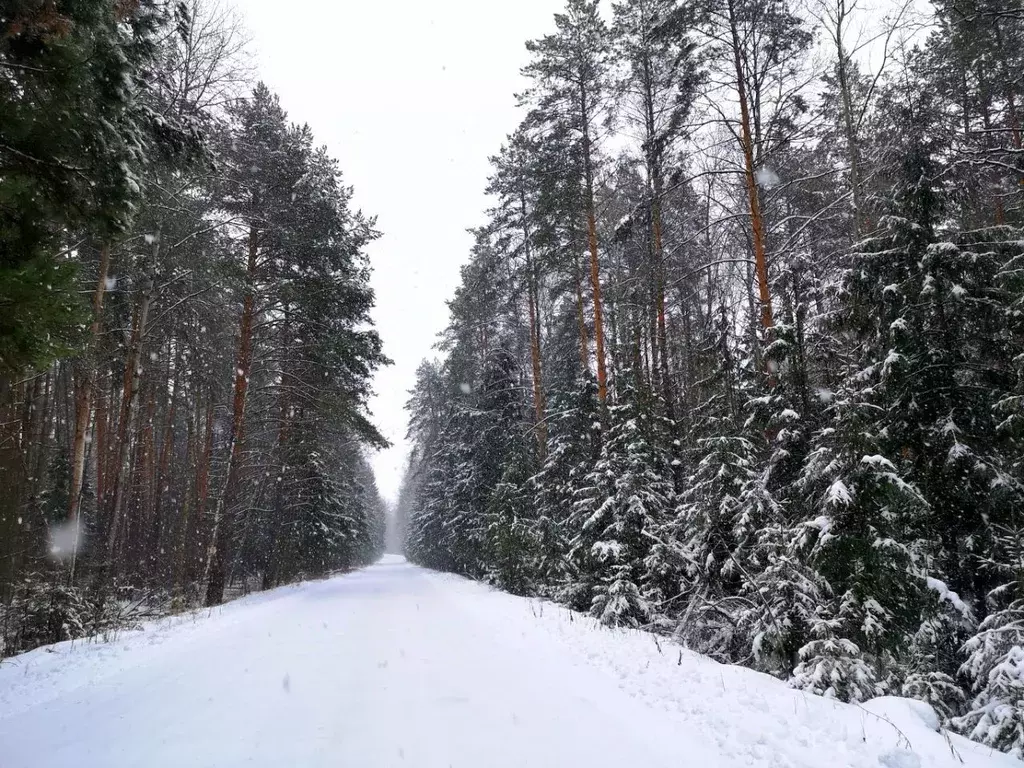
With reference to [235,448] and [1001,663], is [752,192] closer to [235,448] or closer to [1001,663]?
[1001,663]

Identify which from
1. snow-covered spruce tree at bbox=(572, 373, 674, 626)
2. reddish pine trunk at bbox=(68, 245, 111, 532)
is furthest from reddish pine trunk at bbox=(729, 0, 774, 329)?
reddish pine trunk at bbox=(68, 245, 111, 532)

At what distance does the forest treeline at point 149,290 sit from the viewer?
491cm

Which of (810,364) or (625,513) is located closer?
(810,364)

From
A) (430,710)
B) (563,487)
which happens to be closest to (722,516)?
(430,710)

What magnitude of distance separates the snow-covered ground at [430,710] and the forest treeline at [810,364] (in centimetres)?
138

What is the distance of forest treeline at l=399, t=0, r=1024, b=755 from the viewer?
6.38 meters

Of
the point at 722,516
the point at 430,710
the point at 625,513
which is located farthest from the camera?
the point at 625,513

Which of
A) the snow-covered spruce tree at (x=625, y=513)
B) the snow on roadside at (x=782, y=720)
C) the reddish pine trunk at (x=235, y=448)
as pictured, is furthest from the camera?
the reddish pine trunk at (x=235, y=448)

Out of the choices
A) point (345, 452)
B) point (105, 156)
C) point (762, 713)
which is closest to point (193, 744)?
point (762, 713)

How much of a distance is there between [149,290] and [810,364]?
13205 mm

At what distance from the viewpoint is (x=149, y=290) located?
38.0ft

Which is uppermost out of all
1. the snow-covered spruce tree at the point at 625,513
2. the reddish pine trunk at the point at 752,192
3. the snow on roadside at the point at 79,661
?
the reddish pine trunk at the point at 752,192

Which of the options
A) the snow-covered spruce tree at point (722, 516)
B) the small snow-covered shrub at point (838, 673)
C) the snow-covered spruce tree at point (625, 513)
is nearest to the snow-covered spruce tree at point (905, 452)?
the small snow-covered shrub at point (838, 673)

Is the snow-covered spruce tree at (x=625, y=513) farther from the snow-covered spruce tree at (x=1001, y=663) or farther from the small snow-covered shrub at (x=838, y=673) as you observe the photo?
the snow-covered spruce tree at (x=1001, y=663)
